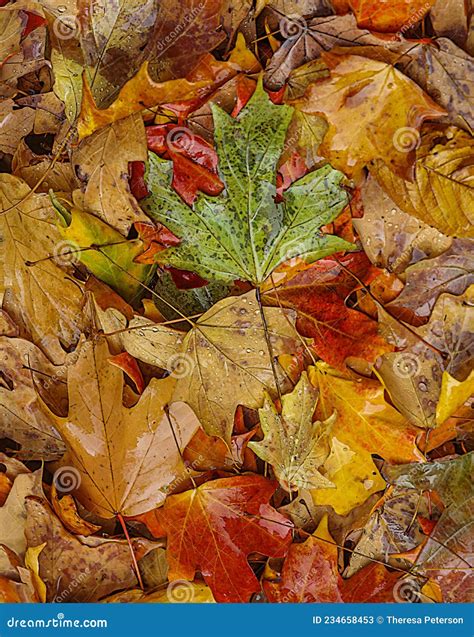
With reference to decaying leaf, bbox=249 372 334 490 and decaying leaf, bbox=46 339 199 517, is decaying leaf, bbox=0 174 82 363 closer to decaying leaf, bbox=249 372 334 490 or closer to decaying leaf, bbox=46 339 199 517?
decaying leaf, bbox=46 339 199 517

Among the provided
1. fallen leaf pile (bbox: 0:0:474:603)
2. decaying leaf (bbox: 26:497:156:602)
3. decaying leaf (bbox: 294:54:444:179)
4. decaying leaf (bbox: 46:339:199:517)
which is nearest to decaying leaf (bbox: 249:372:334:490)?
fallen leaf pile (bbox: 0:0:474:603)

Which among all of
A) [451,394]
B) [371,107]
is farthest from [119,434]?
[371,107]

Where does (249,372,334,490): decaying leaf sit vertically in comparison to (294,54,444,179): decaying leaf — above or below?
below

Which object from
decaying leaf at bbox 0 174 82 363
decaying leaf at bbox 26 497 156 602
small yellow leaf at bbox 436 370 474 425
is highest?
decaying leaf at bbox 0 174 82 363

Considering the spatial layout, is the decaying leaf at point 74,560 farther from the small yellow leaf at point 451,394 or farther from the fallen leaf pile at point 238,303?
the small yellow leaf at point 451,394

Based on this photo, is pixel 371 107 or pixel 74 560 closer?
pixel 371 107

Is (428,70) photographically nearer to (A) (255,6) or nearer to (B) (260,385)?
(A) (255,6)

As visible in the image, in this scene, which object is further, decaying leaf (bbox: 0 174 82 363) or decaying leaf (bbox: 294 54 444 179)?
decaying leaf (bbox: 0 174 82 363)

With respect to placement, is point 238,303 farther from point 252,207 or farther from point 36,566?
point 36,566
